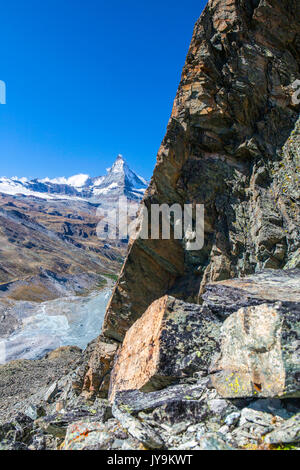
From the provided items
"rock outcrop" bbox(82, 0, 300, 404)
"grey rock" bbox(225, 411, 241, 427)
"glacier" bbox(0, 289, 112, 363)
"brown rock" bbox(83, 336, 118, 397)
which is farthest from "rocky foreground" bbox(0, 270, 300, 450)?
"glacier" bbox(0, 289, 112, 363)

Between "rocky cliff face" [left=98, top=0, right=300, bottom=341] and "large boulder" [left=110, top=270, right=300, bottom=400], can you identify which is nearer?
"large boulder" [left=110, top=270, right=300, bottom=400]

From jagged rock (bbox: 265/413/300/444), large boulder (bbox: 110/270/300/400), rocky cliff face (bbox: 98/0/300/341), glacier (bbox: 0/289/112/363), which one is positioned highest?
rocky cliff face (bbox: 98/0/300/341)

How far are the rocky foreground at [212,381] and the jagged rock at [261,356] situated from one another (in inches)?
0.9

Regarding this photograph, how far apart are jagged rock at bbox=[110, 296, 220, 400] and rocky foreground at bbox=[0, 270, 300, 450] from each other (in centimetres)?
3

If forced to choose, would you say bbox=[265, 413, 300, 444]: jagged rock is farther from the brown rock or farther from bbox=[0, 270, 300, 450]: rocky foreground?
the brown rock

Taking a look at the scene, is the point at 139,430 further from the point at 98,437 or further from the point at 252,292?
the point at 252,292

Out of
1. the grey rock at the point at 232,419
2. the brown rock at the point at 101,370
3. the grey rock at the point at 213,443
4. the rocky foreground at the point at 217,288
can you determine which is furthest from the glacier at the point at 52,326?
the grey rock at the point at 213,443

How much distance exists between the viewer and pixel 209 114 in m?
18.3

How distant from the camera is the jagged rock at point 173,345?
31.5 ft

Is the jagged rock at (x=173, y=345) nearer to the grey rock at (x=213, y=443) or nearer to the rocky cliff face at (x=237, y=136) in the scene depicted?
the grey rock at (x=213, y=443)

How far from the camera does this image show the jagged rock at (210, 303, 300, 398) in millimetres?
6773

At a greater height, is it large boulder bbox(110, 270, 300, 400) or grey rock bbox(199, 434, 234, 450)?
large boulder bbox(110, 270, 300, 400)

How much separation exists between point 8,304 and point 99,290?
7067 centimetres
